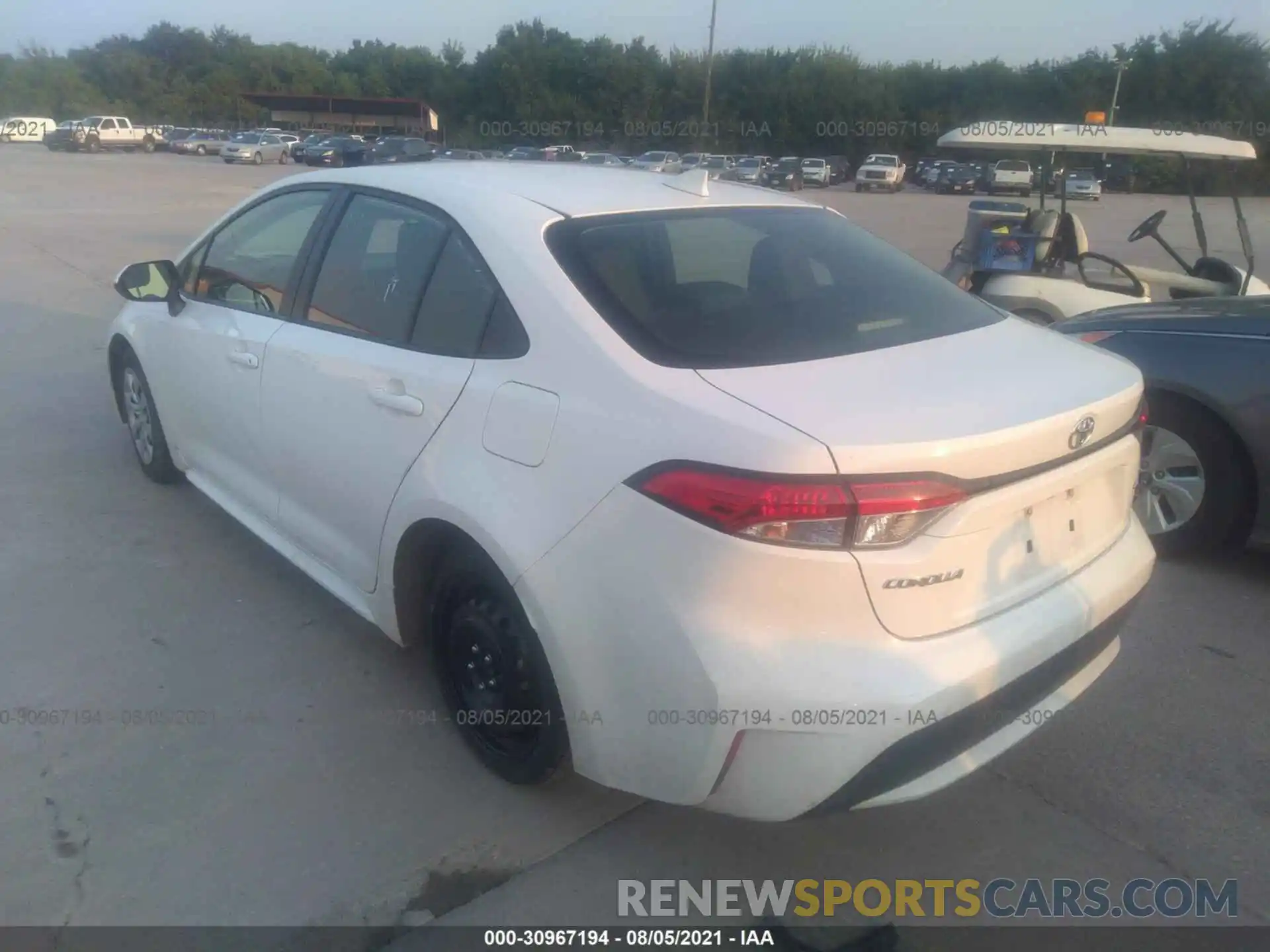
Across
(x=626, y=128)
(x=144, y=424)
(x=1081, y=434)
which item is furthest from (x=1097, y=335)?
(x=626, y=128)

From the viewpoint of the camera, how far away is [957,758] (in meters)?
2.40

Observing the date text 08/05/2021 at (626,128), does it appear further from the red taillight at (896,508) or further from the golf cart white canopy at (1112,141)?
the red taillight at (896,508)

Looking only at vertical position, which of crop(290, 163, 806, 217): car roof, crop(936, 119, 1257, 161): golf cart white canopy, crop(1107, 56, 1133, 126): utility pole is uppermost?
crop(1107, 56, 1133, 126): utility pole

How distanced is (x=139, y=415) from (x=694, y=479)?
387cm

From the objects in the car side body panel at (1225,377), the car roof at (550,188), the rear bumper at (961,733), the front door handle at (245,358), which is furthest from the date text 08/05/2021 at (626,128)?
the rear bumper at (961,733)

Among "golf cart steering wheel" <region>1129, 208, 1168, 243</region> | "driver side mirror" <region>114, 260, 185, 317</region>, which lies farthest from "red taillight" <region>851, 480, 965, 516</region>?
"golf cart steering wheel" <region>1129, 208, 1168, 243</region>

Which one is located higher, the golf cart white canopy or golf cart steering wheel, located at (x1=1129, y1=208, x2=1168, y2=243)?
the golf cart white canopy

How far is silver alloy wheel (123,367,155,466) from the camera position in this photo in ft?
16.2

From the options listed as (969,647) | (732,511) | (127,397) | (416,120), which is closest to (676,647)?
(732,511)

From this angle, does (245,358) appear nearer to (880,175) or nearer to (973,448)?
(973,448)

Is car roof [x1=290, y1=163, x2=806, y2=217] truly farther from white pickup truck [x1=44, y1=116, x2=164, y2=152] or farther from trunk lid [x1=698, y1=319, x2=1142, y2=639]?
white pickup truck [x1=44, y1=116, x2=164, y2=152]

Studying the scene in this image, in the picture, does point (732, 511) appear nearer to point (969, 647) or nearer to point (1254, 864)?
point (969, 647)

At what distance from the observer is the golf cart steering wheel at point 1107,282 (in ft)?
23.9

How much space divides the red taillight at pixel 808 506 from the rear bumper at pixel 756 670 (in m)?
0.03
